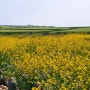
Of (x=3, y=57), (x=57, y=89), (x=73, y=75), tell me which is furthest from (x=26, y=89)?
(x=3, y=57)

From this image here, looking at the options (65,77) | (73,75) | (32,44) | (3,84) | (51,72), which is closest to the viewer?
(65,77)

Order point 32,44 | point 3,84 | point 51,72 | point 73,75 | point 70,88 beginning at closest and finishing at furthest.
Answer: point 70,88 → point 73,75 → point 51,72 → point 3,84 → point 32,44

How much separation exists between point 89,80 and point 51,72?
7.16 ft

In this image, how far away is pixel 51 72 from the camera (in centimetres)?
1002

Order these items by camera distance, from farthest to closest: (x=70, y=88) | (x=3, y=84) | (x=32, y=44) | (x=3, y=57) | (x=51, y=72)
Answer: (x=32, y=44) < (x=3, y=57) < (x=3, y=84) < (x=51, y=72) < (x=70, y=88)

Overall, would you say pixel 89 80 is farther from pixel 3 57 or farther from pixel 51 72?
pixel 3 57

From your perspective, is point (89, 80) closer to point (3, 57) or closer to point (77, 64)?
point (77, 64)

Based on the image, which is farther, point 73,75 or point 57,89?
point 73,75

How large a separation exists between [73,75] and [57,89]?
1432 mm

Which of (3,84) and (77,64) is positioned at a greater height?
(77,64)

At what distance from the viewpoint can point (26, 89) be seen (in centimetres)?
1002

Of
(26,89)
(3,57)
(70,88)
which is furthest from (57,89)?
(3,57)

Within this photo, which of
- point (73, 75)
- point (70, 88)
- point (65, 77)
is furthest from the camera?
point (73, 75)

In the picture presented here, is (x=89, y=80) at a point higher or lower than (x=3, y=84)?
higher
